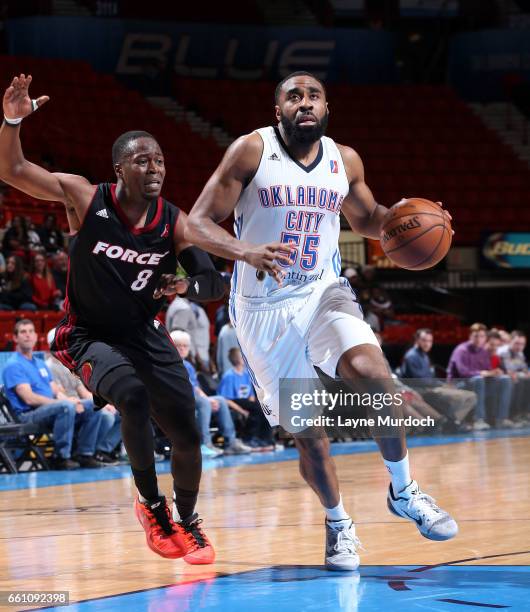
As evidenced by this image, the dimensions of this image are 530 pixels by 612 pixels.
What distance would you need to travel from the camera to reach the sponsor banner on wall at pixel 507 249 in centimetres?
2211

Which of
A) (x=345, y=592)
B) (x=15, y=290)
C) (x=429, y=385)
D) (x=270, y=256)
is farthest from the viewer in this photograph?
(x=429, y=385)

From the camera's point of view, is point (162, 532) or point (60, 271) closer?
point (162, 532)

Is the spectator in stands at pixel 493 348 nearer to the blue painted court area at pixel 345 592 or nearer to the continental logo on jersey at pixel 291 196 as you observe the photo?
the continental logo on jersey at pixel 291 196

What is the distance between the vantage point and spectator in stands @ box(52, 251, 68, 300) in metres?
13.4

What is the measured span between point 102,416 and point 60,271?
3.75m

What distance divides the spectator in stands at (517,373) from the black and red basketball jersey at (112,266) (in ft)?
35.6

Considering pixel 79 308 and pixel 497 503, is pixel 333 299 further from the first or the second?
pixel 497 503

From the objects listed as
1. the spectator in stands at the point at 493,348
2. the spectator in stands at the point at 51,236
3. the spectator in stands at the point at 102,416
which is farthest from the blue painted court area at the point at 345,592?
the spectator in stands at the point at 493,348

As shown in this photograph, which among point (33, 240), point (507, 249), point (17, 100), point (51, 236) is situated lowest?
point (17, 100)

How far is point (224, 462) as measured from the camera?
10859mm

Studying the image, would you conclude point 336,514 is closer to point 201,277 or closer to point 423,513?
point 423,513

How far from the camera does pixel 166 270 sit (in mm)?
5105

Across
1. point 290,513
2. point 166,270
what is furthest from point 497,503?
point 166,270

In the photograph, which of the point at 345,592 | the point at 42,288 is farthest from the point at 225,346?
the point at 345,592
